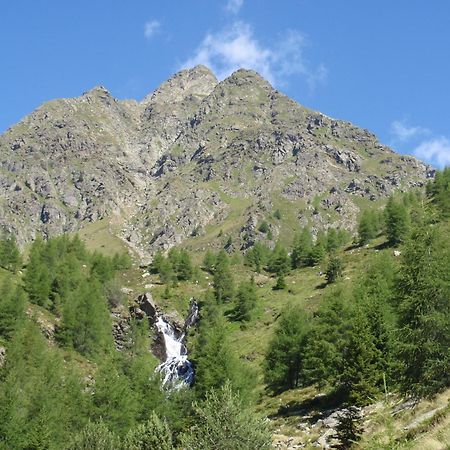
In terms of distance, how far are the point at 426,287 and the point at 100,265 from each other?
94369mm

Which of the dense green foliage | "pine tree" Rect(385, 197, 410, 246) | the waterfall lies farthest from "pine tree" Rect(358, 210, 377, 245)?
the dense green foliage

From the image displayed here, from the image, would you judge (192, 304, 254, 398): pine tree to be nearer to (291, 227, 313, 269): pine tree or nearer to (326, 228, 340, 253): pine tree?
(291, 227, 313, 269): pine tree

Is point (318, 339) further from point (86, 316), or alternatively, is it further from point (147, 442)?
point (86, 316)

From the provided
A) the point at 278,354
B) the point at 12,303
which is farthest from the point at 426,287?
the point at 12,303

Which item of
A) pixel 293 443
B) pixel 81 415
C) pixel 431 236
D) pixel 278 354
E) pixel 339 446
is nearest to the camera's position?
pixel 339 446

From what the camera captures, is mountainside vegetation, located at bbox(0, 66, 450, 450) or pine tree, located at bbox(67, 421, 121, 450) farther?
pine tree, located at bbox(67, 421, 121, 450)

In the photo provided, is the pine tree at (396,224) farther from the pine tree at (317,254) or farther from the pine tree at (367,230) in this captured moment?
the pine tree at (317,254)

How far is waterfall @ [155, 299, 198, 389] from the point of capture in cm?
8731

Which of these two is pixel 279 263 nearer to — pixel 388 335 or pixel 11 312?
pixel 11 312

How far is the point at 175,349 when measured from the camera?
9725 centimetres

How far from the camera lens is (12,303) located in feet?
240

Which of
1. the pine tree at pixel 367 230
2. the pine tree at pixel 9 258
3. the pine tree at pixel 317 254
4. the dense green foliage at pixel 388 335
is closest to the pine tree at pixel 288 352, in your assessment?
the dense green foliage at pixel 388 335

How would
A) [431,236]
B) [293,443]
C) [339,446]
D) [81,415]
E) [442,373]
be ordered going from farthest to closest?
[81,415] → [293,443] → [431,236] → [442,373] → [339,446]

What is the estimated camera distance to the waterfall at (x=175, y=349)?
87.3 meters
